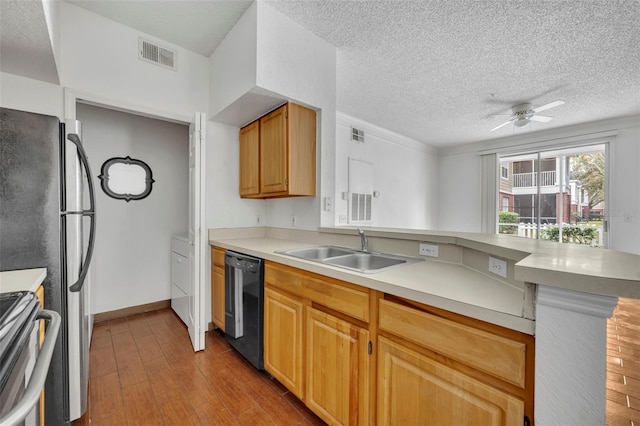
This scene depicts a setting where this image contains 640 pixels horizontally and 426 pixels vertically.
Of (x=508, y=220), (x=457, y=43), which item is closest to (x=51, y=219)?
(x=457, y=43)

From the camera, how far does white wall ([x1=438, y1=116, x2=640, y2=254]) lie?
4.00 meters

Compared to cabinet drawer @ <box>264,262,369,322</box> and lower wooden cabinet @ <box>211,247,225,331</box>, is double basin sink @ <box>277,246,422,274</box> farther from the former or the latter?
lower wooden cabinet @ <box>211,247,225,331</box>

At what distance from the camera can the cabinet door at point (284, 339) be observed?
1.56 meters

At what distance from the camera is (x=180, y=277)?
9.23 feet

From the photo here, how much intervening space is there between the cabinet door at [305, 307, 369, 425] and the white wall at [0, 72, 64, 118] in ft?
7.31

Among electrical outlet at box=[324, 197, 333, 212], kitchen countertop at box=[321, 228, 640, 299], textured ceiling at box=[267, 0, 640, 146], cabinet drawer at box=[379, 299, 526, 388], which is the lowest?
cabinet drawer at box=[379, 299, 526, 388]

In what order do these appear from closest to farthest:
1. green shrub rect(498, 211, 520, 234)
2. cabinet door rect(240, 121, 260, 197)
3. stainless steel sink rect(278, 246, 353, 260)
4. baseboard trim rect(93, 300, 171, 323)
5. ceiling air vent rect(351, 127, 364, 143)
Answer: stainless steel sink rect(278, 246, 353, 260) < cabinet door rect(240, 121, 260, 197) < baseboard trim rect(93, 300, 171, 323) < ceiling air vent rect(351, 127, 364, 143) < green shrub rect(498, 211, 520, 234)

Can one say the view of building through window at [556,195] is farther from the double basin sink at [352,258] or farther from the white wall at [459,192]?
the double basin sink at [352,258]

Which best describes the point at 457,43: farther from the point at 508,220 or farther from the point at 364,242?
the point at 508,220

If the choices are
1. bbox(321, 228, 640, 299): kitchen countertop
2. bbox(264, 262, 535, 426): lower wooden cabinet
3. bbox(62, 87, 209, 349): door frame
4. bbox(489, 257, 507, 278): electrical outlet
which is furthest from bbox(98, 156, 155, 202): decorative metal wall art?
bbox(321, 228, 640, 299): kitchen countertop

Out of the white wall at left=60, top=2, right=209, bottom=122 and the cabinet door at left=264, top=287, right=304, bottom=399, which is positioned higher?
the white wall at left=60, top=2, right=209, bottom=122

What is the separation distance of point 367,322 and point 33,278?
4.81 ft

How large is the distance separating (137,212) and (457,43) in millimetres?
3659

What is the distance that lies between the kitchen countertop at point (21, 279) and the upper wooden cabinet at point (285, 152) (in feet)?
4.94
